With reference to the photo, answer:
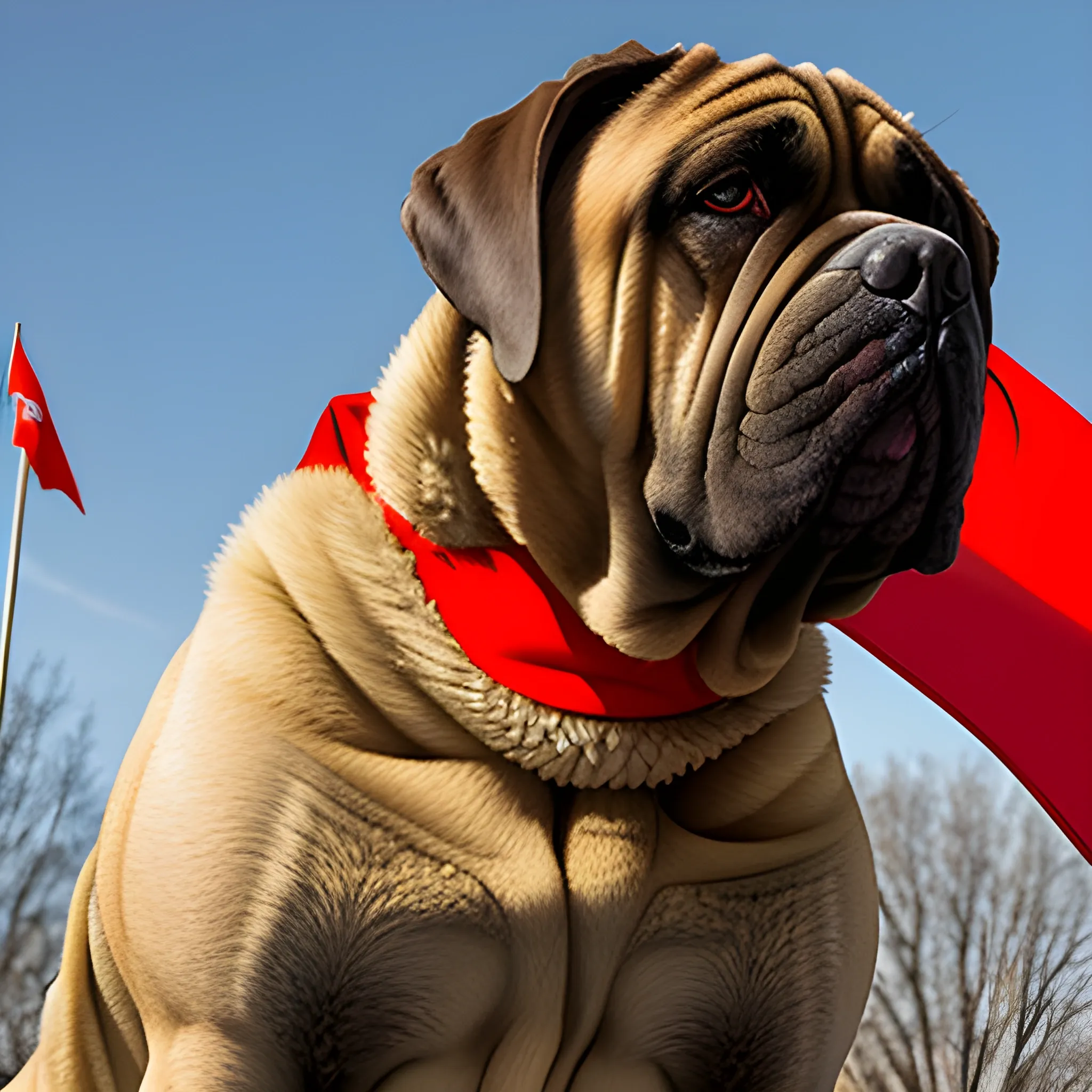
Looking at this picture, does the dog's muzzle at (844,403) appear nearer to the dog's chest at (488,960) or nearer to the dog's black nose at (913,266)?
the dog's black nose at (913,266)

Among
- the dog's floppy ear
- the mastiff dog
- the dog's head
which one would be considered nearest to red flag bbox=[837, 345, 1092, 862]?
the mastiff dog

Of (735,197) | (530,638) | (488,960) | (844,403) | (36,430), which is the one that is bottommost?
(488,960)

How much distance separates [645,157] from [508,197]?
→ 22cm

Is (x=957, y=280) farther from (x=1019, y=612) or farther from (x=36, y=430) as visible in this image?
(x=36, y=430)

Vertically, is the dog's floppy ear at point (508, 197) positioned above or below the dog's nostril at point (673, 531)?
above

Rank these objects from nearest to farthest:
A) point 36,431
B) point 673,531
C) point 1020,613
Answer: point 673,531, point 1020,613, point 36,431

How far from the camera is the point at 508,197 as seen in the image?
179 cm

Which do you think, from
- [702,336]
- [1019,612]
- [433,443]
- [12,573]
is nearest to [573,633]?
[433,443]

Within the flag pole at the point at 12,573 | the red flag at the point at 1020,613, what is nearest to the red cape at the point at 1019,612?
the red flag at the point at 1020,613

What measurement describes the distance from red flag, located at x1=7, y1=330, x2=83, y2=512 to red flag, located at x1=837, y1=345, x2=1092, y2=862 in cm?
596

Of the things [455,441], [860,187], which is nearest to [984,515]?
[860,187]

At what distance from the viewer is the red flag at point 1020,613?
3.80 m

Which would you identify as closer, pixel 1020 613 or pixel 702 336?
pixel 702 336

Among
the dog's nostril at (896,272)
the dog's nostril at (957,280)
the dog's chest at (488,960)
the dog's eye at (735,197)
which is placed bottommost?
the dog's chest at (488,960)
